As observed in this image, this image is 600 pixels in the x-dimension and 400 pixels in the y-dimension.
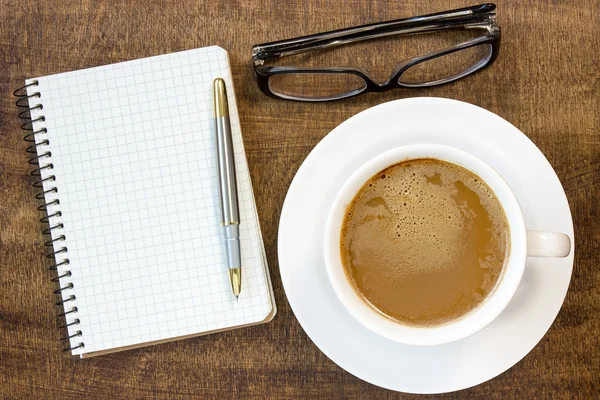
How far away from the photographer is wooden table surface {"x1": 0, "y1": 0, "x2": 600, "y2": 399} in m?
1.16

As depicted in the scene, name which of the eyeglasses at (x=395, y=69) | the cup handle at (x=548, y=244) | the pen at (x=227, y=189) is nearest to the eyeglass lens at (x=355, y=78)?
the eyeglasses at (x=395, y=69)

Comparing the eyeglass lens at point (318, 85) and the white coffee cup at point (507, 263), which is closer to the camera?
the white coffee cup at point (507, 263)

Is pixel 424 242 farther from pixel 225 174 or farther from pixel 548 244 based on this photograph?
pixel 225 174

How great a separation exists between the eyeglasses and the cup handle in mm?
363

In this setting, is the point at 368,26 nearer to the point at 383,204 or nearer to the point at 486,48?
the point at 486,48

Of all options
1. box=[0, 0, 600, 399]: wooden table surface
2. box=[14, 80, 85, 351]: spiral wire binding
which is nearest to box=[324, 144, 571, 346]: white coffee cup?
box=[0, 0, 600, 399]: wooden table surface

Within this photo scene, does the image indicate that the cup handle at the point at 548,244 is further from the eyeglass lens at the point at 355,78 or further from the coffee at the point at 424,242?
the eyeglass lens at the point at 355,78

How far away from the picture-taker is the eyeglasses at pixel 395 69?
110 centimetres

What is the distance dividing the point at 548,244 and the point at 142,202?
2.33ft

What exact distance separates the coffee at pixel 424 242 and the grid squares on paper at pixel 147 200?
0.22 meters

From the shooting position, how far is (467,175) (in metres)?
1.00

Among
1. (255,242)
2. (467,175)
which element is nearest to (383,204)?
(467,175)

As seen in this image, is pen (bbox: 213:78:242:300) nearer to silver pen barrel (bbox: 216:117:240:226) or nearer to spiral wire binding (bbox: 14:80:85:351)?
silver pen barrel (bbox: 216:117:240:226)

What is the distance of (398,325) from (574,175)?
46cm
